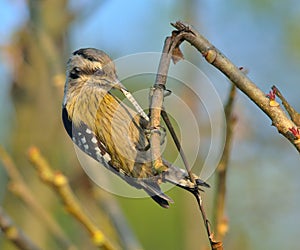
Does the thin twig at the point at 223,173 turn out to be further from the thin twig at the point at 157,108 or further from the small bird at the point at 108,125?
the thin twig at the point at 157,108

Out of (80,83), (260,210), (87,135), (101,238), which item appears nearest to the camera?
(87,135)

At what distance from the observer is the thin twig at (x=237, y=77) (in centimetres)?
130

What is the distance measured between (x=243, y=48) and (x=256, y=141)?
219cm

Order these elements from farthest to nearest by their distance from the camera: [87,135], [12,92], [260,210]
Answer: [12,92] < [260,210] < [87,135]

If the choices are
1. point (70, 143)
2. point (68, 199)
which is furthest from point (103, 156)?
point (70, 143)

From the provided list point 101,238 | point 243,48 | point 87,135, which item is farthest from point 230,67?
point 243,48

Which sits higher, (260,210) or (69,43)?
(69,43)

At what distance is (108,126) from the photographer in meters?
1.63

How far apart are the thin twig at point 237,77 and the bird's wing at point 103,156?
291 mm

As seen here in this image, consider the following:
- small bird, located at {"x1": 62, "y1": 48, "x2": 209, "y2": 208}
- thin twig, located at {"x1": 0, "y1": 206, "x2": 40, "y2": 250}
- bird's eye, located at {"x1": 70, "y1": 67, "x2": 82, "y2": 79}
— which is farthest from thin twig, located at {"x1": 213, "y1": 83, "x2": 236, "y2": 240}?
thin twig, located at {"x1": 0, "y1": 206, "x2": 40, "y2": 250}

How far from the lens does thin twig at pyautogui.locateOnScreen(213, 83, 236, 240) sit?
1.69m

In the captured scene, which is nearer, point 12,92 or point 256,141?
point 256,141

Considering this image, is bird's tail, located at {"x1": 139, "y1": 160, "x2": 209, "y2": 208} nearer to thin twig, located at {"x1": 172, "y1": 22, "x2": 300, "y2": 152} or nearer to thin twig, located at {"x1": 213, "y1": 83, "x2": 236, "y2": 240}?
thin twig, located at {"x1": 172, "y1": 22, "x2": 300, "y2": 152}

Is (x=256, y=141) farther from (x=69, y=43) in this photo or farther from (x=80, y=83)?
(x=80, y=83)
